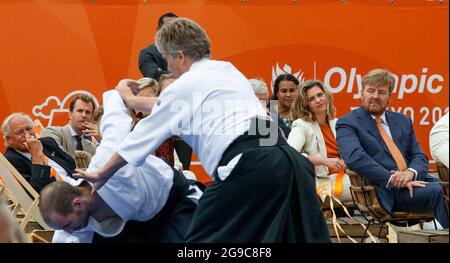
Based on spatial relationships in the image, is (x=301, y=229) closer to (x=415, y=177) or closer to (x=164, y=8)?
(x=415, y=177)

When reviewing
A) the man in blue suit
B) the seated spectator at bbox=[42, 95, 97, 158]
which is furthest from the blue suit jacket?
the seated spectator at bbox=[42, 95, 97, 158]

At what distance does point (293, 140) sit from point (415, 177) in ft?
4.45

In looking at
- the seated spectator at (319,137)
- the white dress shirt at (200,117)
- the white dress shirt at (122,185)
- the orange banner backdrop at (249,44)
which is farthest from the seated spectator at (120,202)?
the orange banner backdrop at (249,44)

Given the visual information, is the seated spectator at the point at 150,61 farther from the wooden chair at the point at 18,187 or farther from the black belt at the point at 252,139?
the black belt at the point at 252,139

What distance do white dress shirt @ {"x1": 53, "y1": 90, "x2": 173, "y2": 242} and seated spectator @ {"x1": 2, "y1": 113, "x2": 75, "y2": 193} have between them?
2.42 metres

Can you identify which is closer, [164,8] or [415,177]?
[415,177]

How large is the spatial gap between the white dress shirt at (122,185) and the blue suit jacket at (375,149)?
213cm

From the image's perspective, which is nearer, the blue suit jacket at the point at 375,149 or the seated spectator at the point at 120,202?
the seated spectator at the point at 120,202

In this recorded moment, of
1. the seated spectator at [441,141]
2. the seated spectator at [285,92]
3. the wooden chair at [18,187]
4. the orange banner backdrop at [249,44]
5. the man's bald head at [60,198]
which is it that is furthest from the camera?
the orange banner backdrop at [249,44]

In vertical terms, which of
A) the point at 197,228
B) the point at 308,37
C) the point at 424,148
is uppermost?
the point at 308,37

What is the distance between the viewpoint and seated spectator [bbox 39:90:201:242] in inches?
216

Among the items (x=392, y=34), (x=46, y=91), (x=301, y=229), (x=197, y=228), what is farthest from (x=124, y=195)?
(x=392, y=34)

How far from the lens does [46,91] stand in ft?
32.1

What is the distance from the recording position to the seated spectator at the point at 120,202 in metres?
5.49
